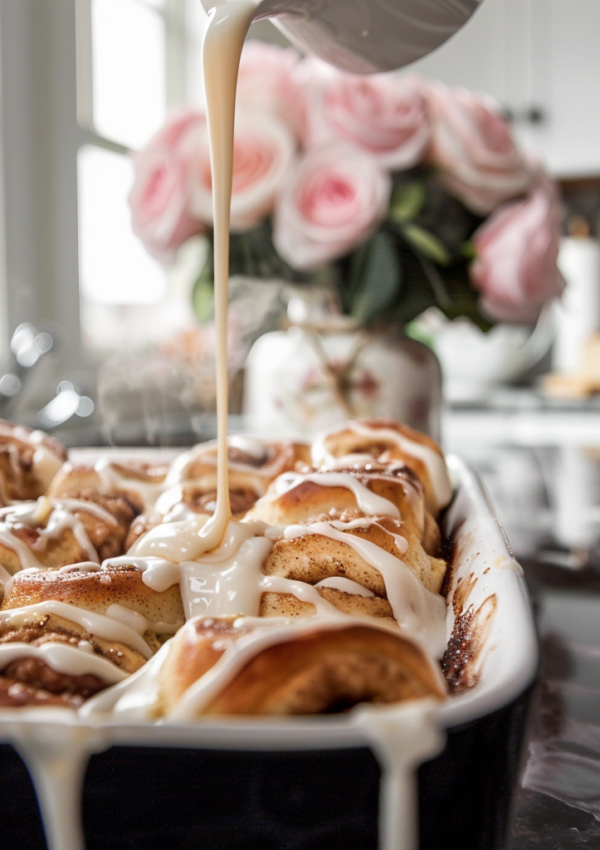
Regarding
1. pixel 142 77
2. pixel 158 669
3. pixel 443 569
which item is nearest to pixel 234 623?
pixel 158 669

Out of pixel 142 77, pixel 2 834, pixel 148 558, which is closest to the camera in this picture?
pixel 2 834

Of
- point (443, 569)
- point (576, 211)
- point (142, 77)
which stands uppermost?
point (142, 77)

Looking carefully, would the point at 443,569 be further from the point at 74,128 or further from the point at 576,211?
the point at 576,211

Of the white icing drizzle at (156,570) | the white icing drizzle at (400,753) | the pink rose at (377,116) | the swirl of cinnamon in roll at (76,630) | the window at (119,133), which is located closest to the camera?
the white icing drizzle at (400,753)

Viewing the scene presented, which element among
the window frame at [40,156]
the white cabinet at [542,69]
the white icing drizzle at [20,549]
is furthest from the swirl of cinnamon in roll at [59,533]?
the white cabinet at [542,69]

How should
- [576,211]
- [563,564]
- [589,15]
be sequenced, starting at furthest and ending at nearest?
[576,211]
[589,15]
[563,564]

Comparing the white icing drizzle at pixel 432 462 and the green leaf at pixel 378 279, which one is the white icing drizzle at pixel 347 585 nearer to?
the white icing drizzle at pixel 432 462

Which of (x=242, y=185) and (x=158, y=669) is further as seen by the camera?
(x=242, y=185)

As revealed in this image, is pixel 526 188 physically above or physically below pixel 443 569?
above
